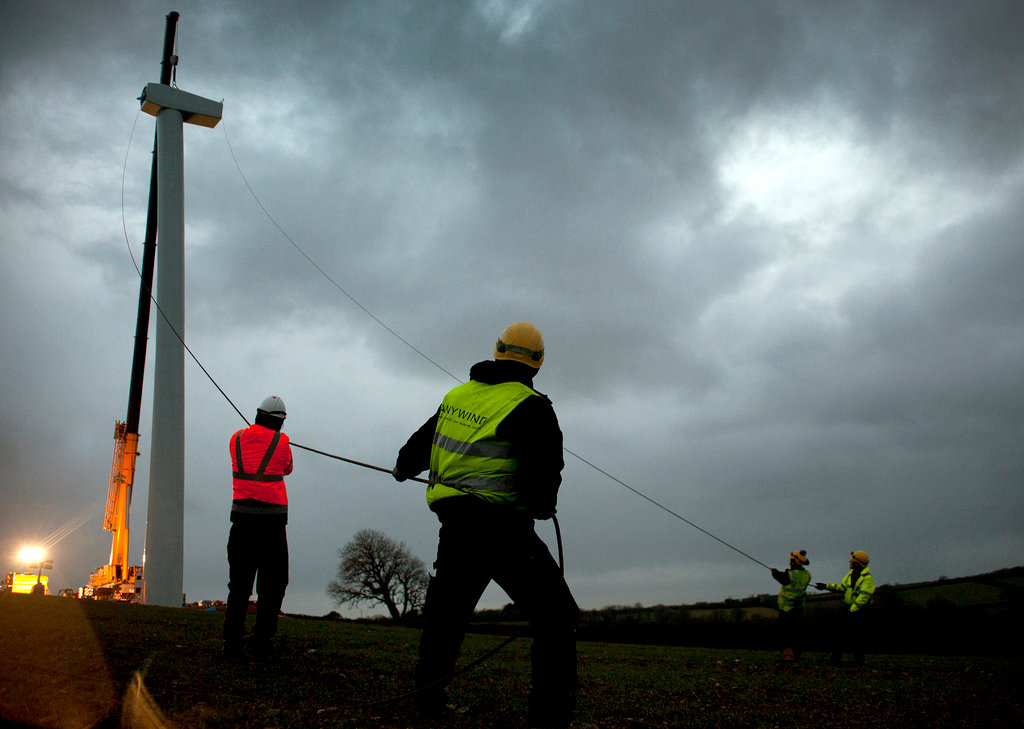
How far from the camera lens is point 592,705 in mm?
5902

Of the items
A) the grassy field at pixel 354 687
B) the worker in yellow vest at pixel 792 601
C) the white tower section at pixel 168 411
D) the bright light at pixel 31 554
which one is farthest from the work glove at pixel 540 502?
the bright light at pixel 31 554

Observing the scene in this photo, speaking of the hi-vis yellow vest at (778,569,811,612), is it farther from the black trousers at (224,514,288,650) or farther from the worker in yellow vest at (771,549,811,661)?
the black trousers at (224,514,288,650)

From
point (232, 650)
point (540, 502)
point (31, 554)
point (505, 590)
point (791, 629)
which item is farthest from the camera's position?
point (31, 554)

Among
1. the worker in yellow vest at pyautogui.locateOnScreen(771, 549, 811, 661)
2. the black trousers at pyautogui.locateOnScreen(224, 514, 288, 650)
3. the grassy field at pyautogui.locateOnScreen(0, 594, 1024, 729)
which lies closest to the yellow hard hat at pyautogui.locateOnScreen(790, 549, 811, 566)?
the worker in yellow vest at pyautogui.locateOnScreen(771, 549, 811, 661)

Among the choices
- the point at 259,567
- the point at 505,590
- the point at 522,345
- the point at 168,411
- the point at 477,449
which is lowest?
the point at 505,590

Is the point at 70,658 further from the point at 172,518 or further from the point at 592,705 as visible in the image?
the point at 172,518

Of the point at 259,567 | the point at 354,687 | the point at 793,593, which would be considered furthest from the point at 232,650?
the point at 793,593

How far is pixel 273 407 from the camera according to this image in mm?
7598

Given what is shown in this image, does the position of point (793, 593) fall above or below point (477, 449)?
below

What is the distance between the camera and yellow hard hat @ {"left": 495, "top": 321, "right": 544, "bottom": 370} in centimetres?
495

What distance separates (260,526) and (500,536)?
350cm

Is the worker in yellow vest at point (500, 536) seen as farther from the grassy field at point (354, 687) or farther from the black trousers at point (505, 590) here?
the grassy field at point (354, 687)

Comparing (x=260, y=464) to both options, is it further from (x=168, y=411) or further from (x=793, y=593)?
(x=168, y=411)

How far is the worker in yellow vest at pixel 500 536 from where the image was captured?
4.32 m
